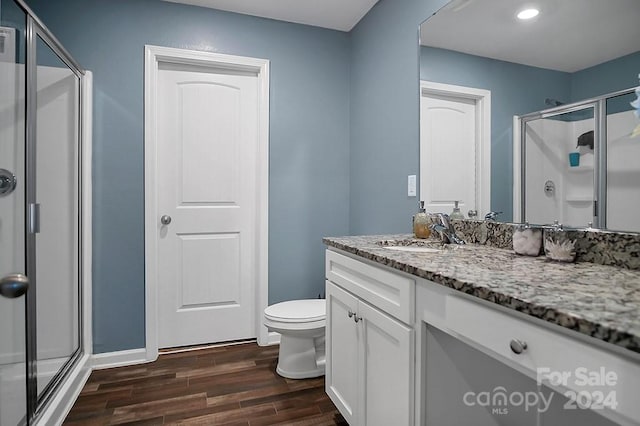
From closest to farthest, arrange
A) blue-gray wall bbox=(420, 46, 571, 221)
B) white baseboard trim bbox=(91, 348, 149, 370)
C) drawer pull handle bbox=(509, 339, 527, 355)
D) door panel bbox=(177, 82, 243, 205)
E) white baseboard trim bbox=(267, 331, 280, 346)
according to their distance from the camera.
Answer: drawer pull handle bbox=(509, 339, 527, 355), blue-gray wall bbox=(420, 46, 571, 221), white baseboard trim bbox=(91, 348, 149, 370), door panel bbox=(177, 82, 243, 205), white baseboard trim bbox=(267, 331, 280, 346)

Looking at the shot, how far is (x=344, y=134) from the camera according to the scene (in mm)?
3000

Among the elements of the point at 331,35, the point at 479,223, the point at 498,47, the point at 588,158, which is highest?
the point at 331,35

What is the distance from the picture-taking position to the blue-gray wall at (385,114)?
86.1 inches

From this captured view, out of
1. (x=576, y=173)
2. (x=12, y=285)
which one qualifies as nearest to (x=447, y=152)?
(x=576, y=173)

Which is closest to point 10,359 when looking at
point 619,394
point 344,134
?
point 619,394

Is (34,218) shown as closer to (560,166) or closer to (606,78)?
(560,166)

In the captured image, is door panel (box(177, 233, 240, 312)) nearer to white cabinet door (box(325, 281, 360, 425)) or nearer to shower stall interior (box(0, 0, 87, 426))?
shower stall interior (box(0, 0, 87, 426))

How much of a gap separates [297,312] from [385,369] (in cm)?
100

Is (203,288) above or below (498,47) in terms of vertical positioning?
below

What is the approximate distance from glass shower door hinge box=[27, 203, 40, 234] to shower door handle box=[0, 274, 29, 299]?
1037mm

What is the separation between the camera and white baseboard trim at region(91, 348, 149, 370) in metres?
2.39

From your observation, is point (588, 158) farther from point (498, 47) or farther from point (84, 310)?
point (84, 310)

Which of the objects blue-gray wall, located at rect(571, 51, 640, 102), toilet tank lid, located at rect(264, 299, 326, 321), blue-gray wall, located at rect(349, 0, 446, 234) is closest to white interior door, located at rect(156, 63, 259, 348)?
toilet tank lid, located at rect(264, 299, 326, 321)

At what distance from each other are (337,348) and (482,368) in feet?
2.27
